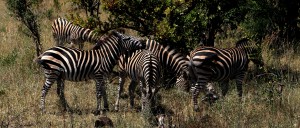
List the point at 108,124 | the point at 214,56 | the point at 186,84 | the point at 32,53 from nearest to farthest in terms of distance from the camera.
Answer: the point at 108,124 < the point at 214,56 < the point at 186,84 < the point at 32,53

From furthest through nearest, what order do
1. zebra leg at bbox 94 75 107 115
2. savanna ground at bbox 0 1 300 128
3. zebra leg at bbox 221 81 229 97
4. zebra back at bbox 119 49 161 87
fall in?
1. zebra leg at bbox 221 81 229 97
2. zebra leg at bbox 94 75 107 115
3. zebra back at bbox 119 49 161 87
4. savanna ground at bbox 0 1 300 128

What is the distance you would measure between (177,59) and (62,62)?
257 centimetres

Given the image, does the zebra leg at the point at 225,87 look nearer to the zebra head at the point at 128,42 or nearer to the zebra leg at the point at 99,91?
the zebra head at the point at 128,42

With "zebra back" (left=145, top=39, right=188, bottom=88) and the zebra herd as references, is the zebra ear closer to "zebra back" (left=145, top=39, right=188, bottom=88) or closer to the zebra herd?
the zebra herd

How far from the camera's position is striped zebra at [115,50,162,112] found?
835 cm

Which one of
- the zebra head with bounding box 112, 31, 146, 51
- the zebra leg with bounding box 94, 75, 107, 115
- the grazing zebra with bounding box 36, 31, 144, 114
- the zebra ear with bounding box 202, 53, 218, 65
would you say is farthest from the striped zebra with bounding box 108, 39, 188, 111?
the zebra leg with bounding box 94, 75, 107, 115

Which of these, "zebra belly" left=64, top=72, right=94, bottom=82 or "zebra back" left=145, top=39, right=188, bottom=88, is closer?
"zebra belly" left=64, top=72, right=94, bottom=82

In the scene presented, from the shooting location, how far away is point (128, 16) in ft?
35.6

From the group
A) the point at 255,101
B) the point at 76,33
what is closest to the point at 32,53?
the point at 76,33

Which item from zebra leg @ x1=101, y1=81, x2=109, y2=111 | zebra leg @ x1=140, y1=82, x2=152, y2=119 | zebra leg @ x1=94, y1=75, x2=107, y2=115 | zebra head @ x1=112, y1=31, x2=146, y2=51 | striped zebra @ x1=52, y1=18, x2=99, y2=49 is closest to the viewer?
zebra leg @ x1=140, y1=82, x2=152, y2=119

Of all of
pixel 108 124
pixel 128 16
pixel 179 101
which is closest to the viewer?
pixel 108 124

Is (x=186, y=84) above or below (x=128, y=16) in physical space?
below

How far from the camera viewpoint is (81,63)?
895cm

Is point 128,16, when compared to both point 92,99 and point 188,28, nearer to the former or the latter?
point 188,28
